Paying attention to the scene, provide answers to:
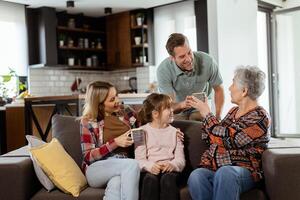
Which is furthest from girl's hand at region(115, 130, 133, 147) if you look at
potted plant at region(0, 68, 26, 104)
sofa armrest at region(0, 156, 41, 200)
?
potted plant at region(0, 68, 26, 104)

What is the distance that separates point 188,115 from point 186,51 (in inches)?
19.5

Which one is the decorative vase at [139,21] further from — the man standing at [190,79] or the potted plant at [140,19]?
the man standing at [190,79]

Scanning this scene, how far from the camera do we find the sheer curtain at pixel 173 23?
21.8 feet

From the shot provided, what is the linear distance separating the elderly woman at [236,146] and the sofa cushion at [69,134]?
33.4 inches

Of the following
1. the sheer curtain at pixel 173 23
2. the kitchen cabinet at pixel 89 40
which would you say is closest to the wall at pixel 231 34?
the sheer curtain at pixel 173 23

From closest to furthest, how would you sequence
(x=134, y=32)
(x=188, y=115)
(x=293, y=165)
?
(x=293, y=165) < (x=188, y=115) < (x=134, y=32)

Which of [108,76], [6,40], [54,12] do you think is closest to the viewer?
[6,40]

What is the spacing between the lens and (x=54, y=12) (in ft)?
21.8

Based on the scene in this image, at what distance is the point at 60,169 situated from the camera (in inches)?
94.3

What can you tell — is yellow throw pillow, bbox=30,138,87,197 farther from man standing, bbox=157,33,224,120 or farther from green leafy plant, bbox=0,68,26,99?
green leafy plant, bbox=0,68,26,99

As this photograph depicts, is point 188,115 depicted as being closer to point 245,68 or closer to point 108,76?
point 245,68

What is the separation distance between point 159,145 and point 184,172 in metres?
0.26

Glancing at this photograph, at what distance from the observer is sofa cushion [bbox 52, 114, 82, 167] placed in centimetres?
271

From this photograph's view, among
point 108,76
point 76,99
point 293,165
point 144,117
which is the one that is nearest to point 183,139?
point 144,117
